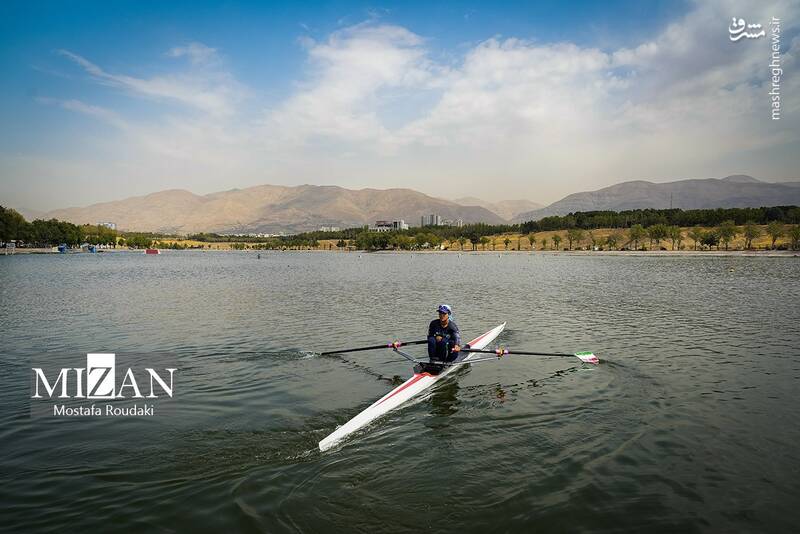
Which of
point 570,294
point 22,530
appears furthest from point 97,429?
point 570,294

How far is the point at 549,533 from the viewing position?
29.8ft

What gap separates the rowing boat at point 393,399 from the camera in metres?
13.0

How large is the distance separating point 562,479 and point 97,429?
12.9 metres

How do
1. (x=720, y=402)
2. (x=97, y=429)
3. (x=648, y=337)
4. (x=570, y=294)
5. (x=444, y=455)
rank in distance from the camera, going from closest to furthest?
(x=444, y=455)
(x=97, y=429)
(x=720, y=402)
(x=648, y=337)
(x=570, y=294)

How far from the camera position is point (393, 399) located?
15.6m

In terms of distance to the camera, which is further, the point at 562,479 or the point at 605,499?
the point at 562,479

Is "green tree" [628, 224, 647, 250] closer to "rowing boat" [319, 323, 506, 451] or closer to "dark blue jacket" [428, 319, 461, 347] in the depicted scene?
"rowing boat" [319, 323, 506, 451]

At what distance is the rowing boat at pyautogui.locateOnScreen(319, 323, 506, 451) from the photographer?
13045mm

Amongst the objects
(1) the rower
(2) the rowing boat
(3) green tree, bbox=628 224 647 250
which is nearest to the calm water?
(2) the rowing boat

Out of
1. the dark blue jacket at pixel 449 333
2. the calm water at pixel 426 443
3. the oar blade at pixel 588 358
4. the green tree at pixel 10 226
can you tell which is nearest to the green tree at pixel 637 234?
the calm water at pixel 426 443

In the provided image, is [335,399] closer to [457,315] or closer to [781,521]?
[781,521]

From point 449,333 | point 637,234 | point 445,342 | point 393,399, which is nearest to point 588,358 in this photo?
point 449,333

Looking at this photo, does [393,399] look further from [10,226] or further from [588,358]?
[10,226]

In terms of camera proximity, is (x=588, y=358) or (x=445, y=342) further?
(x=588, y=358)
